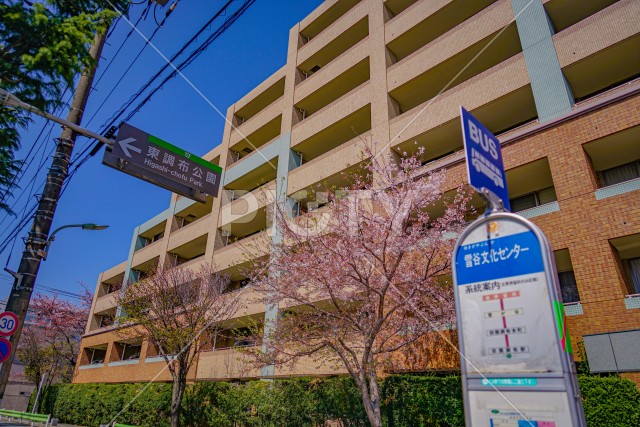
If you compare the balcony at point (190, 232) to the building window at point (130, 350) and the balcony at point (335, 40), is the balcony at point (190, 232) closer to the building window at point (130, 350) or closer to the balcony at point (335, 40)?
the building window at point (130, 350)

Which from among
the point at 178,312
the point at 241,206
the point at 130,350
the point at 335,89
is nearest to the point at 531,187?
the point at 335,89

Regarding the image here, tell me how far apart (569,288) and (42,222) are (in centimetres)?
1489

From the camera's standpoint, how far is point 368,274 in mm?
10922

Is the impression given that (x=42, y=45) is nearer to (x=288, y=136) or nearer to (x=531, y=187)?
(x=531, y=187)

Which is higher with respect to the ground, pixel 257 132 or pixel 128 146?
pixel 257 132

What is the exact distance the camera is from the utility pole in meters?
7.29

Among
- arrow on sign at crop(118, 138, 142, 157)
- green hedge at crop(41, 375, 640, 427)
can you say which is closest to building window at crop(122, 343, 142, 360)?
green hedge at crop(41, 375, 640, 427)

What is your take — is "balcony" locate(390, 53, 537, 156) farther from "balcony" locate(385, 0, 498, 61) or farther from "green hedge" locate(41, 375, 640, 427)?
"green hedge" locate(41, 375, 640, 427)

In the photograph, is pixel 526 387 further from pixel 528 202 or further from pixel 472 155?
pixel 528 202

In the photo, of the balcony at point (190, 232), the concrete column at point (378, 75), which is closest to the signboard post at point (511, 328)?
A: the concrete column at point (378, 75)

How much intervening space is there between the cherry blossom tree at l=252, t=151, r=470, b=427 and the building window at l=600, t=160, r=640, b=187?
5.88m

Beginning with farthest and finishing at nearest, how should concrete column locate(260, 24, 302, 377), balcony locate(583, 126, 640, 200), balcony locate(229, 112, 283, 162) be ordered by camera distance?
balcony locate(229, 112, 283, 162) → concrete column locate(260, 24, 302, 377) → balcony locate(583, 126, 640, 200)

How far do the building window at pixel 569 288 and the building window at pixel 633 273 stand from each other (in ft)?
4.80

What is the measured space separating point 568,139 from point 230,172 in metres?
20.4
